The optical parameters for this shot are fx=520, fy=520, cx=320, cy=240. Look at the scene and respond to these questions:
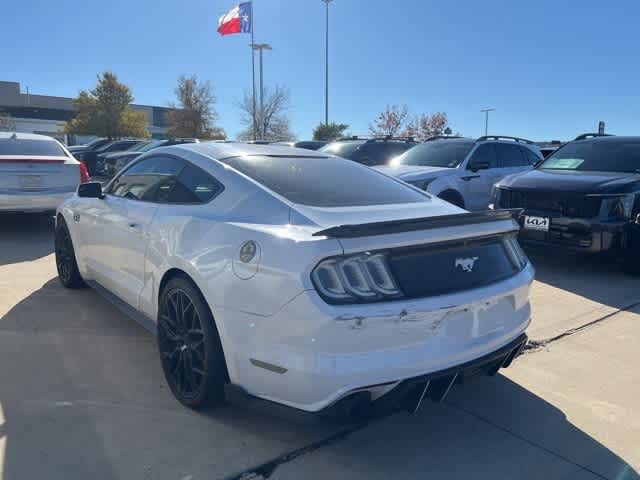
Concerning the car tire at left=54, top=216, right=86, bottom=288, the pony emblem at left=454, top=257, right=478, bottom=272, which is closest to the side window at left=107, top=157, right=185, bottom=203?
the car tire at left=54, top=216, right=86, bottom=288

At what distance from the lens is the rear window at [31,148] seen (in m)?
7.91

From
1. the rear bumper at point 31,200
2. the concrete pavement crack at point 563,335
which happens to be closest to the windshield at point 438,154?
the concrete pavement crack at point 563,335

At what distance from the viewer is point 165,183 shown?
3463mm

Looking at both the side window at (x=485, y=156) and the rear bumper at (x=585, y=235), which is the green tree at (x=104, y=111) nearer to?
the side window at (x=485, y=156)

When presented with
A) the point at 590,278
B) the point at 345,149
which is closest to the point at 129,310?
the point at 590,278

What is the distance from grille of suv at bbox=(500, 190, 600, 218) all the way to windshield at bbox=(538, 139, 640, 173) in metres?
1.08

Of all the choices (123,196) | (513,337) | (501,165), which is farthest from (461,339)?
(501,165)

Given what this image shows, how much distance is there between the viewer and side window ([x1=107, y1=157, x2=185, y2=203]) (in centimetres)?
343

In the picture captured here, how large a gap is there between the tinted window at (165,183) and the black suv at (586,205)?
4.38 metres

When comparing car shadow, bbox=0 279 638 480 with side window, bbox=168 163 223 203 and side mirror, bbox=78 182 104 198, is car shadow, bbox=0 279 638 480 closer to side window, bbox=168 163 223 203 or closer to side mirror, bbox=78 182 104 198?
side window, bbox=168 163 223 203

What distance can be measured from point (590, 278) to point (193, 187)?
485cm

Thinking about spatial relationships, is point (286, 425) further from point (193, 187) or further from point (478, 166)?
point (478, 166)

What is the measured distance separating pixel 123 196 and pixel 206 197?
4.17 feet

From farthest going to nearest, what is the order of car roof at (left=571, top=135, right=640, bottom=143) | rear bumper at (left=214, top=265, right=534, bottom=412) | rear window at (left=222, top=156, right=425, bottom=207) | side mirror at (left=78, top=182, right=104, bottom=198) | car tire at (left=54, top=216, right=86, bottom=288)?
car roof at (left=571, top=135, right=640, bottom=143) → car tire at (left=54, top=216, right=86, bottom=288) → side mirror at (left=78, top=182, right=104, bottom=198) → rear window at (left=222, top=156, right=425, bottom=207) → rear bumper at (left=214, top=265, right=534, bottom=412)
